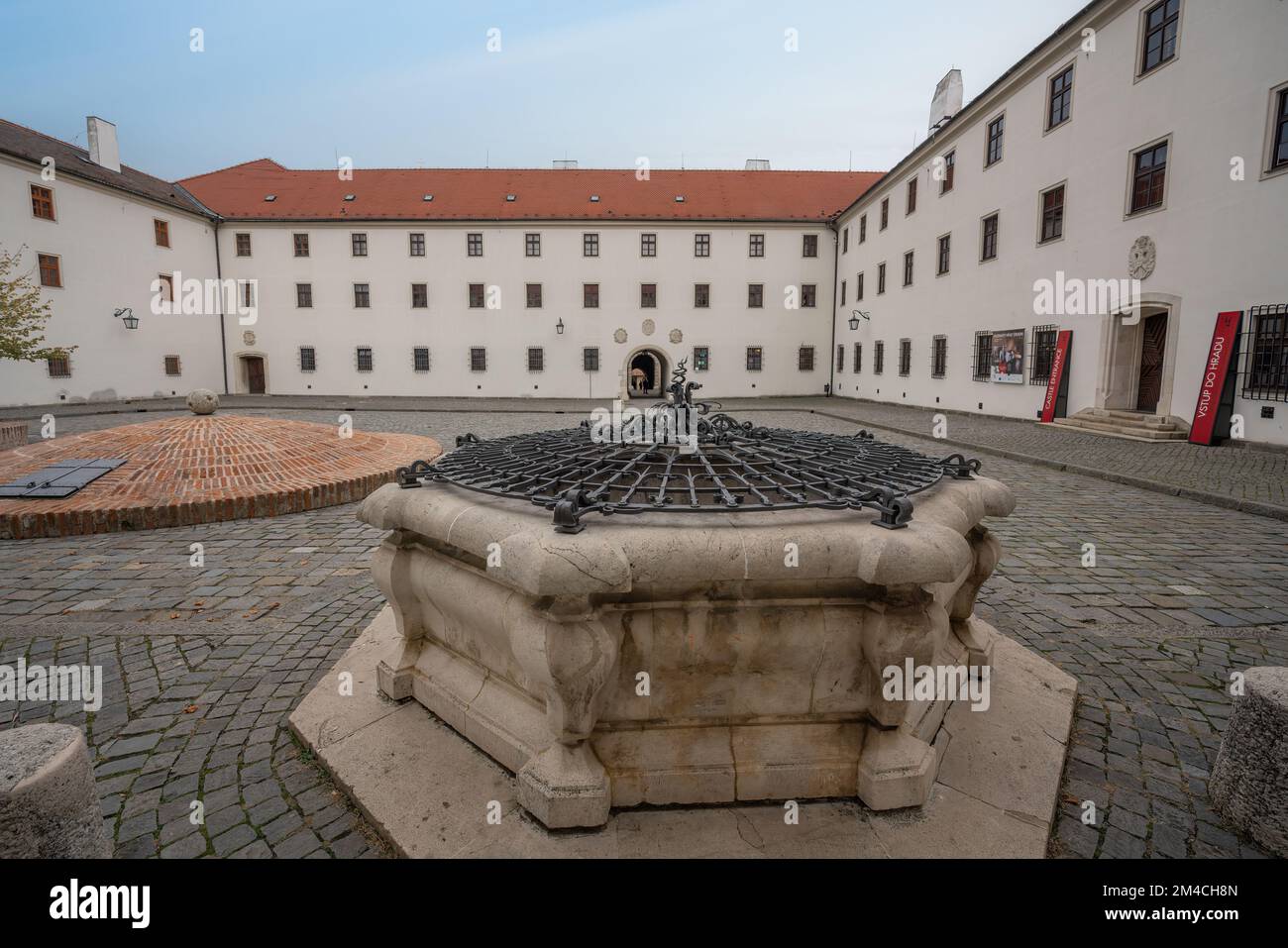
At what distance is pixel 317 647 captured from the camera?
4.19 meters

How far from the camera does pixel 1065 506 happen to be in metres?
8.34

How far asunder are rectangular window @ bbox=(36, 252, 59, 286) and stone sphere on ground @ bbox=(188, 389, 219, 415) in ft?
70.2

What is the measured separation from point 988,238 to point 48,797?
2364cm

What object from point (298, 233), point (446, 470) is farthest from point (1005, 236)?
point (298, 233)

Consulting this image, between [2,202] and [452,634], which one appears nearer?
[452,634]

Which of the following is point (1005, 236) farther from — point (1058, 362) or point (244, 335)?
point (244, 335)

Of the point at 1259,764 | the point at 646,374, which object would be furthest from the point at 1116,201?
the point at 646,374

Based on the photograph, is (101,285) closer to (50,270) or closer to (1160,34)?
(50,270)

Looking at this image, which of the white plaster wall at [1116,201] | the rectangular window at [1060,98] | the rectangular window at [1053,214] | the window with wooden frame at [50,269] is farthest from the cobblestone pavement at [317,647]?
the window with wooden frame at [50,269]

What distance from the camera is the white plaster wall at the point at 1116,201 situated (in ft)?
39.7

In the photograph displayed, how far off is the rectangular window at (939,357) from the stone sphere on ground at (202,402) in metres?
21.4

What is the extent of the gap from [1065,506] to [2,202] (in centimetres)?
3193

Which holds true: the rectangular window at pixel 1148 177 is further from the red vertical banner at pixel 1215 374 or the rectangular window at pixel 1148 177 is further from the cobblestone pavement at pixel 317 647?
the cobblestone pavement at pixel 317 647
